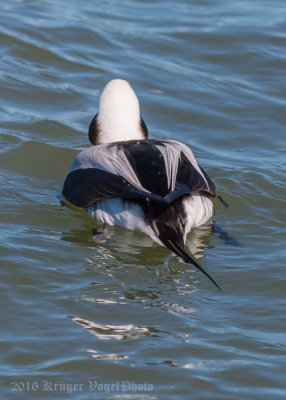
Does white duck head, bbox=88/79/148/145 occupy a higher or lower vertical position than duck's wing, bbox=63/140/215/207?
higher

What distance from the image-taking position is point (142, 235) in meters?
6.16

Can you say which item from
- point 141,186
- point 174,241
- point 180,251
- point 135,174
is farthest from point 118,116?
point 180,251

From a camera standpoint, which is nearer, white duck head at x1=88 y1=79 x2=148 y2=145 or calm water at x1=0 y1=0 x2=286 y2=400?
calm water at x1=0 y1=0 x2=286 y2=400

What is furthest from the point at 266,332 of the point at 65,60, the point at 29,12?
the point at 29,12

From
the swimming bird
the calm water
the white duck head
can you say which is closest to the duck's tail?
the swimming bird

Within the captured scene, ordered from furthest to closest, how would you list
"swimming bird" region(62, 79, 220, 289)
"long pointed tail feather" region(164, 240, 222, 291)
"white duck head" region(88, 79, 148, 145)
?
"white duck head" region(88, 79, 148, 145) < "swimming bird" region(62, 79, 220, 289) < "long pointed tail feather" region(164, 240, 222, 291)

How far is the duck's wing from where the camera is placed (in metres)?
5.71

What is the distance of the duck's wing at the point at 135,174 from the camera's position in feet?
18.7

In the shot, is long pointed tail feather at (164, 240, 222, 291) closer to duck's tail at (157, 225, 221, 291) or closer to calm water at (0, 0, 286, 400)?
duck's tail at (157, 225, 221, 291)

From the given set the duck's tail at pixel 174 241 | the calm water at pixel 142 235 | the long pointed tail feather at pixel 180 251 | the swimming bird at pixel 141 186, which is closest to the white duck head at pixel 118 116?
the swimming bird at pixel 141 186

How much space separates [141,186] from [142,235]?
0.56 metres

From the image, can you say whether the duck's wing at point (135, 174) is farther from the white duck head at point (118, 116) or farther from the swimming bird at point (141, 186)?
the white duck head at point (118, 116)

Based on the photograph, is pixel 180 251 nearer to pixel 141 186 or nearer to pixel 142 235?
pixel 141 186

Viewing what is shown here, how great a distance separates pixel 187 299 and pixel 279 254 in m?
1.13
